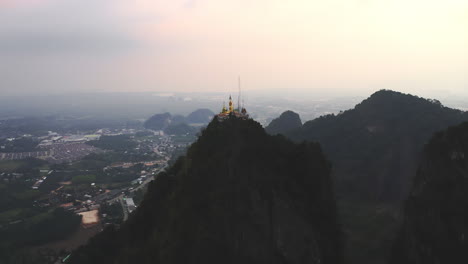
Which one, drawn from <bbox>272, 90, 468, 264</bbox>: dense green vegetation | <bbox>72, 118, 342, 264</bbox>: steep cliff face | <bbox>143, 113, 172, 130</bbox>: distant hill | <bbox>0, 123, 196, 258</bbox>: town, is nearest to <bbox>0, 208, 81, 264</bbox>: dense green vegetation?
<bbox>0, 123, 196, 258</bbox>: town

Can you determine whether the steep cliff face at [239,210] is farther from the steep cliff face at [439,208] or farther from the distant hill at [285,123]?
the distant hill at [285,123]

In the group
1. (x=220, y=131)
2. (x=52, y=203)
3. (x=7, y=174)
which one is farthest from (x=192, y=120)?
(x=220, y=131)

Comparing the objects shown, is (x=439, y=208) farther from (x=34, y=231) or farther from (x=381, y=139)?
(x=34, y=231)

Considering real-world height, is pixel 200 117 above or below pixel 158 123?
above

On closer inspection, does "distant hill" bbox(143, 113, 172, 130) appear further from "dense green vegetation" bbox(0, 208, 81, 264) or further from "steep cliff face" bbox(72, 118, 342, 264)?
Answer: "steep cliff face" bbox(72, 118, 342, 264)

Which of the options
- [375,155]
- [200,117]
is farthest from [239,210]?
[200,117]

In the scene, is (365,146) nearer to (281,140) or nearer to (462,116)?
(462,116)
